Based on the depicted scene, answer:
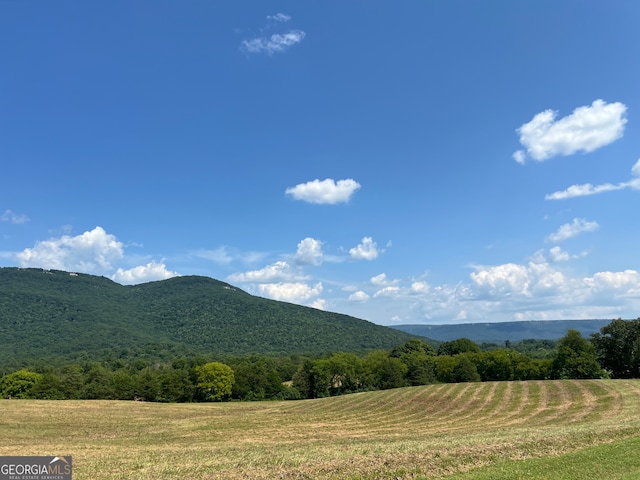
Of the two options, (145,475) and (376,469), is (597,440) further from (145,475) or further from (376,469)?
(145,475)

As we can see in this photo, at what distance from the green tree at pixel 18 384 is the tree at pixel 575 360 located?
119 meters

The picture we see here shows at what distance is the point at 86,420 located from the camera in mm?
55094

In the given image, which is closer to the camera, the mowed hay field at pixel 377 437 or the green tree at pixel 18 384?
the mowed hay field at pixel 377 437

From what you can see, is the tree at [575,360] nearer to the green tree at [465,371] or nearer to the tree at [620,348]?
the tree at [620,348]

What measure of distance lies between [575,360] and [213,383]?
80719mm

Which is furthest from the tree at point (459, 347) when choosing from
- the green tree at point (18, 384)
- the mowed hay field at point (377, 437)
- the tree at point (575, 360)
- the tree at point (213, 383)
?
the green tree at point (18, 384)

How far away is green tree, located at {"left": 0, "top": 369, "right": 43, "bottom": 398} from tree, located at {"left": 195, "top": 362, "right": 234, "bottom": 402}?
3750cm

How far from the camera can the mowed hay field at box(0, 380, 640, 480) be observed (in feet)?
63.5

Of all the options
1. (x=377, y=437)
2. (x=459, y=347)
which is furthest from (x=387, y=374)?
(x=377, y=437)

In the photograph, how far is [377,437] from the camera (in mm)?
35844

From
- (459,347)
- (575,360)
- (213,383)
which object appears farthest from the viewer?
(459,347)

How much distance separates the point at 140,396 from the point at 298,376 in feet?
122

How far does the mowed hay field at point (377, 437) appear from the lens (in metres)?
19.3

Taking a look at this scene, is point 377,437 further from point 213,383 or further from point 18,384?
point 18,384
